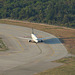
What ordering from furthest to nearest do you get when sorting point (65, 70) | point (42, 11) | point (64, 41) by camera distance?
point (42, 11), point (64, 41), point (65, 70)

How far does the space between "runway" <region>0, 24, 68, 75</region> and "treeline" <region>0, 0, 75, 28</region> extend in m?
40.2

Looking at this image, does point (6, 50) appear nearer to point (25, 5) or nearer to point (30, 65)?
point (30, 65)

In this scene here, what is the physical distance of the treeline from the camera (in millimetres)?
137875

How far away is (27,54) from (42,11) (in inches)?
3200

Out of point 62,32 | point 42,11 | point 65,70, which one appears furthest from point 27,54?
point 42,11

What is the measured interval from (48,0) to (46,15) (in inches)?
1035

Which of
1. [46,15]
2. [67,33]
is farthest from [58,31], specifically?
[46,15]

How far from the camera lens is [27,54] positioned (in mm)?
69562

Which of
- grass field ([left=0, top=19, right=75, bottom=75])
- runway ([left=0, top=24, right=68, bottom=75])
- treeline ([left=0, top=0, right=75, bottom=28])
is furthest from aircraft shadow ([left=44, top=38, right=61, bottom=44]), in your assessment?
treeline ([left=0, top=0, right=75, bottom=28])

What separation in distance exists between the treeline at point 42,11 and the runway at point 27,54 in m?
40.2

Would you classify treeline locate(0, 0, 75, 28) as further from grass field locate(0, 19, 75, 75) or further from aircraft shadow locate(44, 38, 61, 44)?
aircraft shadow locate(44, 38, 61, 44)

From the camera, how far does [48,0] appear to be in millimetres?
165625

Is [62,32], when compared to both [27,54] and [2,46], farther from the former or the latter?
[27,54]

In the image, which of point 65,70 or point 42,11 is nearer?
point 65,70
